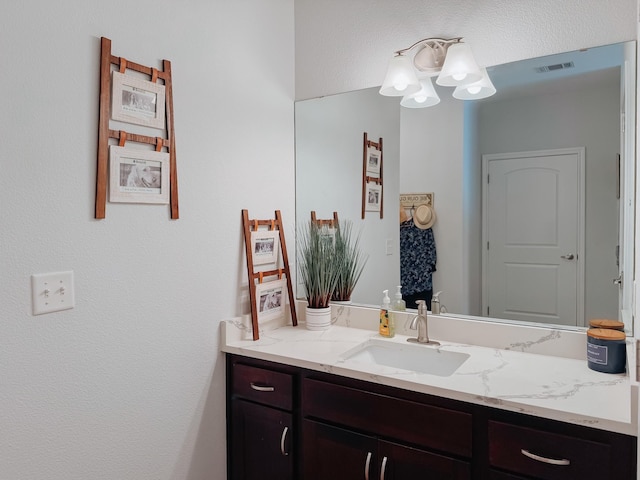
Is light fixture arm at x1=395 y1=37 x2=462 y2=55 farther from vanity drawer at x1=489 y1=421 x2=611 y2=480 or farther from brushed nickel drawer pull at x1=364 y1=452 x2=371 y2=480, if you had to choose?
brushed nickel drawer pull at x1=364 y1=452 x2=371 y2=480

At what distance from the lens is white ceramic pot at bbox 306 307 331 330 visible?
2088mm

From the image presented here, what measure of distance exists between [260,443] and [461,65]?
5.57ft

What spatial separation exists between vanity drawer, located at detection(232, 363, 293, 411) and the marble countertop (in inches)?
2.4

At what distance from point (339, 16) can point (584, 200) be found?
4.48ft

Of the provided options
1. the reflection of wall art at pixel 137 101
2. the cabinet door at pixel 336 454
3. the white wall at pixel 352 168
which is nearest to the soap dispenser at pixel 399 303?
the white wall at pixel 352 168

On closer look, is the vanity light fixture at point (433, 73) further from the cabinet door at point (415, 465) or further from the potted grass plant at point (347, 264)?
the cabinet door at point (415, 465)

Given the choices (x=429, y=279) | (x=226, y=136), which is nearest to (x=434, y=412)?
(x=429, y=279)

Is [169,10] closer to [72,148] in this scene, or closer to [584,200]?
[72,148]

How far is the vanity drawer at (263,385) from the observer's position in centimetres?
170

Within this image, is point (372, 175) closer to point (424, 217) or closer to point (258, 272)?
point (424, 217)

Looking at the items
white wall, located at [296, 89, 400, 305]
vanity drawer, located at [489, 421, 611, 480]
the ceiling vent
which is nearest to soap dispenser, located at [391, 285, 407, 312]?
white wall, located at [296, 89, 400, 305]

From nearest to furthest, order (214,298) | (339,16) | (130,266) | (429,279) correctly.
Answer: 1. (130,266)
2. (214,298)
3. (429,279)
4. (339,16)

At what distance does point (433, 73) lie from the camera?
190cm

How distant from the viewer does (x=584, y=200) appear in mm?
1655
